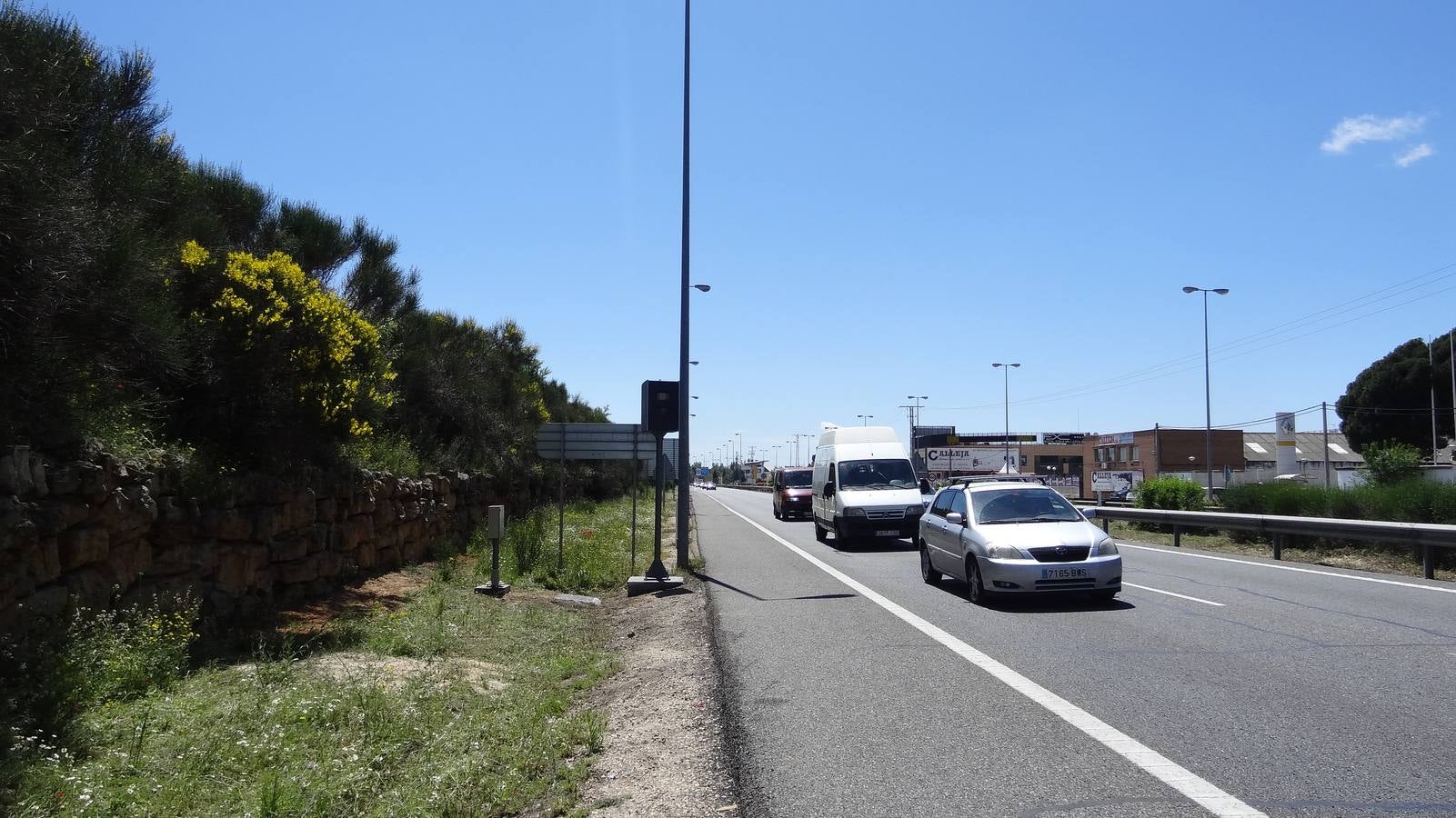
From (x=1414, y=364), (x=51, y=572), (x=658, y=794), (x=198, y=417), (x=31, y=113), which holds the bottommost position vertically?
(x=658, y=794)

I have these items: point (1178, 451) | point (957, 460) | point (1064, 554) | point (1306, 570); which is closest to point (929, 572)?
point (1064, 554)

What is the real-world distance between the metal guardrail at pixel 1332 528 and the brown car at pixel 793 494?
17346 mm

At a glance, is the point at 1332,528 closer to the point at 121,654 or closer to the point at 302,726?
the point at 302,726

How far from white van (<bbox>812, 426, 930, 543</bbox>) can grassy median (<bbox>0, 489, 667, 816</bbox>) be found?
43.8ft

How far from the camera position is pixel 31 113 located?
7.18 m

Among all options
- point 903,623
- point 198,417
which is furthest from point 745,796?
point 198,417

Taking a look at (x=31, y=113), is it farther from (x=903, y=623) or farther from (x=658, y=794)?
(x=903, y=623)

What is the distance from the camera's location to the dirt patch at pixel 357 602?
10273 mm

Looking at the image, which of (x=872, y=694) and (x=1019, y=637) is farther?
(x=1019, y=637)

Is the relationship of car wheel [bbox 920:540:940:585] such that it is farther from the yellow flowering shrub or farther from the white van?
the yellow flowering shrub

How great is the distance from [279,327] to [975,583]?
856 centimetres

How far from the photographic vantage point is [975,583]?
12211 millimetres

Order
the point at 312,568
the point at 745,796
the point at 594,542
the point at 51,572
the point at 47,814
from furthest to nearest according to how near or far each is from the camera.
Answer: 1. the point at 594,542
2. the point at 312,568
3. the point at 51,572
4. the point at 745,796
5. the point at 47,814

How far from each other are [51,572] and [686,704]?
14.8 ft
